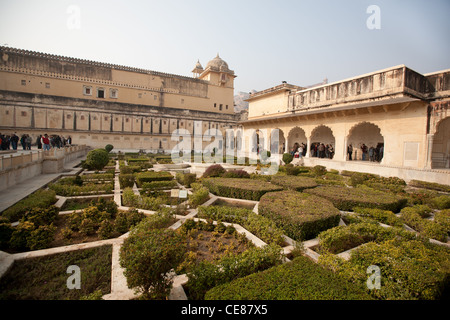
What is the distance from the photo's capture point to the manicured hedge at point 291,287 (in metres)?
2.90

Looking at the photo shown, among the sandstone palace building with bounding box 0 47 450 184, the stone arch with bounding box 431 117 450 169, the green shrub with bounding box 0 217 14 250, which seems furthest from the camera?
the stone arch with bounding box 431 117 450 169

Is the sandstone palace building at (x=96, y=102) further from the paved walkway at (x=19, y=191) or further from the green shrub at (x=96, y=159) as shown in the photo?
the paved walkway at (x=19, y=191)

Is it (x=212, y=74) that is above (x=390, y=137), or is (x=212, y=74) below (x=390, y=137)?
above

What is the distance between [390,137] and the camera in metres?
14.4

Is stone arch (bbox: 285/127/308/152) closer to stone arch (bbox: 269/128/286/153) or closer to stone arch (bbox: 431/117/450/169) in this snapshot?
stone arch (bbox: 269/128/286/153)

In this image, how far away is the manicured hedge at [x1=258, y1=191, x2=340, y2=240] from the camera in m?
5.20

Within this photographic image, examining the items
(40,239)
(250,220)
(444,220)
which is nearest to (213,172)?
(250,220)

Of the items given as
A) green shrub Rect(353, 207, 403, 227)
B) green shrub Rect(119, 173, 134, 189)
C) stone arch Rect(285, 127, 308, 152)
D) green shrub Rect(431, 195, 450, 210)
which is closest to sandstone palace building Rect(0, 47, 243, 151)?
stone arch Rect(285, 127, 308, 152)

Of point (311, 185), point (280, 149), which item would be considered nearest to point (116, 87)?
point (280, 149)

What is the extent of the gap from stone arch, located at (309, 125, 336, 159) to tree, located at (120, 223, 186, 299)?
18948 millimetres

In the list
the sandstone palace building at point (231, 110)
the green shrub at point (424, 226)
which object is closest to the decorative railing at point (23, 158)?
the green shrub at point (424, 226)

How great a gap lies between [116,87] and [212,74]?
1687cm

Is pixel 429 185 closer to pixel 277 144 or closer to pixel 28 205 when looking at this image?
pixel 28 205
